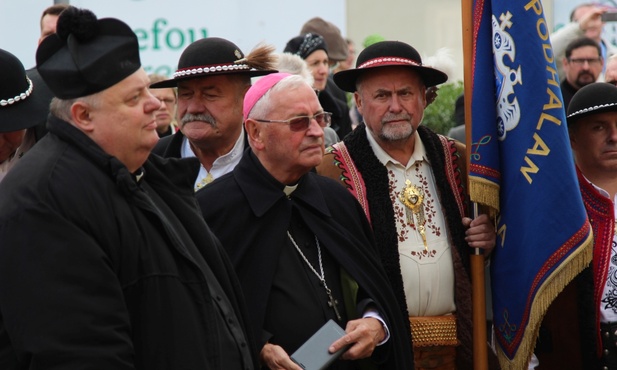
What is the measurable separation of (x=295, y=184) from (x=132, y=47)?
1.38 metres

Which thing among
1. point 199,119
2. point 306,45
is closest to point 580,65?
point 306,45

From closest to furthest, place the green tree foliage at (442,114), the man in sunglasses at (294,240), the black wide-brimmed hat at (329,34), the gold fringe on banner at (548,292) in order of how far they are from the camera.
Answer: the man in sunglasses at (294,240) → the gold fringe on banner at (548,292) → the black wide-brimmed hat at (329,34) → the green tree foliage at (442,114)

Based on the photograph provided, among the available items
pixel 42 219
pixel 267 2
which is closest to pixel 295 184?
pixel 42 219

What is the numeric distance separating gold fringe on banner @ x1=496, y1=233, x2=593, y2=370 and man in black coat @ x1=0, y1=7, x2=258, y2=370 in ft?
6.53

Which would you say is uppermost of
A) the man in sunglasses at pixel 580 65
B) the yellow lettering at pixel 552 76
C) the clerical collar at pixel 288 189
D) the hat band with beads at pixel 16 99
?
the hat band with beads at pixel 16 99

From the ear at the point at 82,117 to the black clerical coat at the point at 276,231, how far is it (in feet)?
3.96

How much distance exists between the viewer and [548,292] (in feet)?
16.4

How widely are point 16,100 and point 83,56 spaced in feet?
4.57

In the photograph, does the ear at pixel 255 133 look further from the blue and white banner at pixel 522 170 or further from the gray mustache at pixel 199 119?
the blue and white banner at pixel 522 170

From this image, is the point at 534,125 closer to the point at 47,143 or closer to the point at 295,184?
the point at 295,184

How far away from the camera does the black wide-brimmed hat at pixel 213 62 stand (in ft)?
17.2

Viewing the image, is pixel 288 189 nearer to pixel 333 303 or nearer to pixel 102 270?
pixel 333 303

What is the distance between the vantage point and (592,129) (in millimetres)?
5285

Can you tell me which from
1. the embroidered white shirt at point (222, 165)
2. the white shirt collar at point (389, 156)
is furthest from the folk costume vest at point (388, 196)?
the embroidered white shirt at point (222, 165)
